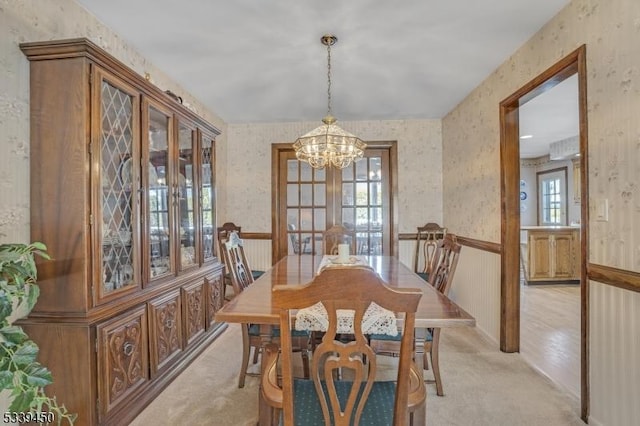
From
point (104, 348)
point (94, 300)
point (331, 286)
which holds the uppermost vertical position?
point (331, 286)

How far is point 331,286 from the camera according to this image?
98cm

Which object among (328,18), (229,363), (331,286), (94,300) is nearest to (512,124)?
(328,18)

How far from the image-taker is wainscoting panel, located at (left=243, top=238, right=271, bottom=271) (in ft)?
15.6

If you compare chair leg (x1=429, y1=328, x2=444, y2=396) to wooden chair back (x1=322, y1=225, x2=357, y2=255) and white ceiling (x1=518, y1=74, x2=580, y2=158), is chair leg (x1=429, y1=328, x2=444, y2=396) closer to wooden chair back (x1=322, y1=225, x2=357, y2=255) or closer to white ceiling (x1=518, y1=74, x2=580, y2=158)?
wooden chair back (x1=322, y1=225, x2=357, y2=255)

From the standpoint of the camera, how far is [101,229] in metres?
1.78

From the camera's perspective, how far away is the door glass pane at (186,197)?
106 inches

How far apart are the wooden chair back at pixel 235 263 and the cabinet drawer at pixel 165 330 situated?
20.9 inches

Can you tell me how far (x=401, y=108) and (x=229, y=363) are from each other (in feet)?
10.9

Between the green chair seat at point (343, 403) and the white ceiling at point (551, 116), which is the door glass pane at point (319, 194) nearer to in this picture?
the white ceiling at point (551, 116)

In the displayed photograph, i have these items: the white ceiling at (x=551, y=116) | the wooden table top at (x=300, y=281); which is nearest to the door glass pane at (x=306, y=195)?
the wooden table top at (x=300, y=281)

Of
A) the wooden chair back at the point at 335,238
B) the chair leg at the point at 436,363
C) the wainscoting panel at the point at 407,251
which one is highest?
the wooden chair back at the point at 335,238

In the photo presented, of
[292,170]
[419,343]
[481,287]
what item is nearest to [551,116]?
[481,287]

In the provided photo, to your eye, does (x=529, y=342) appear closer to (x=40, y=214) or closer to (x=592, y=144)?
(x=592, y=144)

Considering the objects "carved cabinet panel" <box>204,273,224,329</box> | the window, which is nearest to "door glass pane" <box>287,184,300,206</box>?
"carved cabinet panel" <box>204,273,224,329</box>
